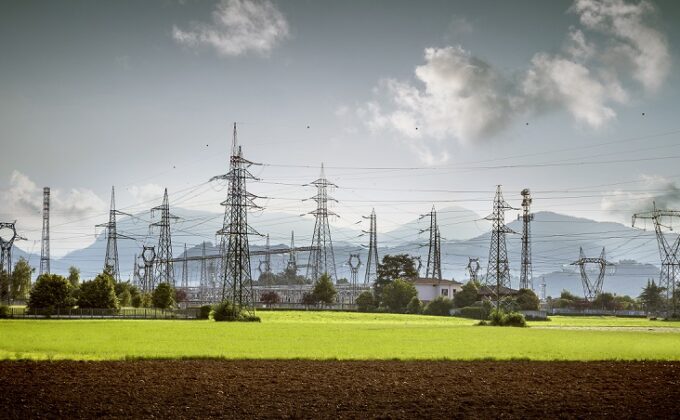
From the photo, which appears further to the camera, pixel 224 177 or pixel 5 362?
pixel 224 177

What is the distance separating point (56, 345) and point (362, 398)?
84.0 feet

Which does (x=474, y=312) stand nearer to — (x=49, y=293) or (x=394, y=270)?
(x=394, y=270)

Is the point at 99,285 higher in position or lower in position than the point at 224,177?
lower

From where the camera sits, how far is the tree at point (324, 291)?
5472 inches

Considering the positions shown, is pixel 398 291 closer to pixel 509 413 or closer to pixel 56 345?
pixel 56 345

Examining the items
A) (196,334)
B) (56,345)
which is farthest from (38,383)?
(196,334)

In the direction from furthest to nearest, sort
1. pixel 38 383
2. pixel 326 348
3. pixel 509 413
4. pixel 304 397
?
1. pixel 326 348
2. pixel 38 383
3. pixel 304 397
4. pixel 509 413

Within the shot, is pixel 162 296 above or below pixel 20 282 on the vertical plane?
below

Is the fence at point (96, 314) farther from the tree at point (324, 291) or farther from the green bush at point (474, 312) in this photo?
the green bush at point (474, 312)

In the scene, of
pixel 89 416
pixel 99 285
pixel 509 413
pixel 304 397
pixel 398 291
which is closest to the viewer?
pixel 89 416

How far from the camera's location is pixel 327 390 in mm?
24984

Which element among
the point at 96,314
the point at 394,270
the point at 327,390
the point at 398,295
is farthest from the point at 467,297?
the point at 327,390

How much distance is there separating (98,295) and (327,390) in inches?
3067

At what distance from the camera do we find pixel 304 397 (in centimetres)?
2352
